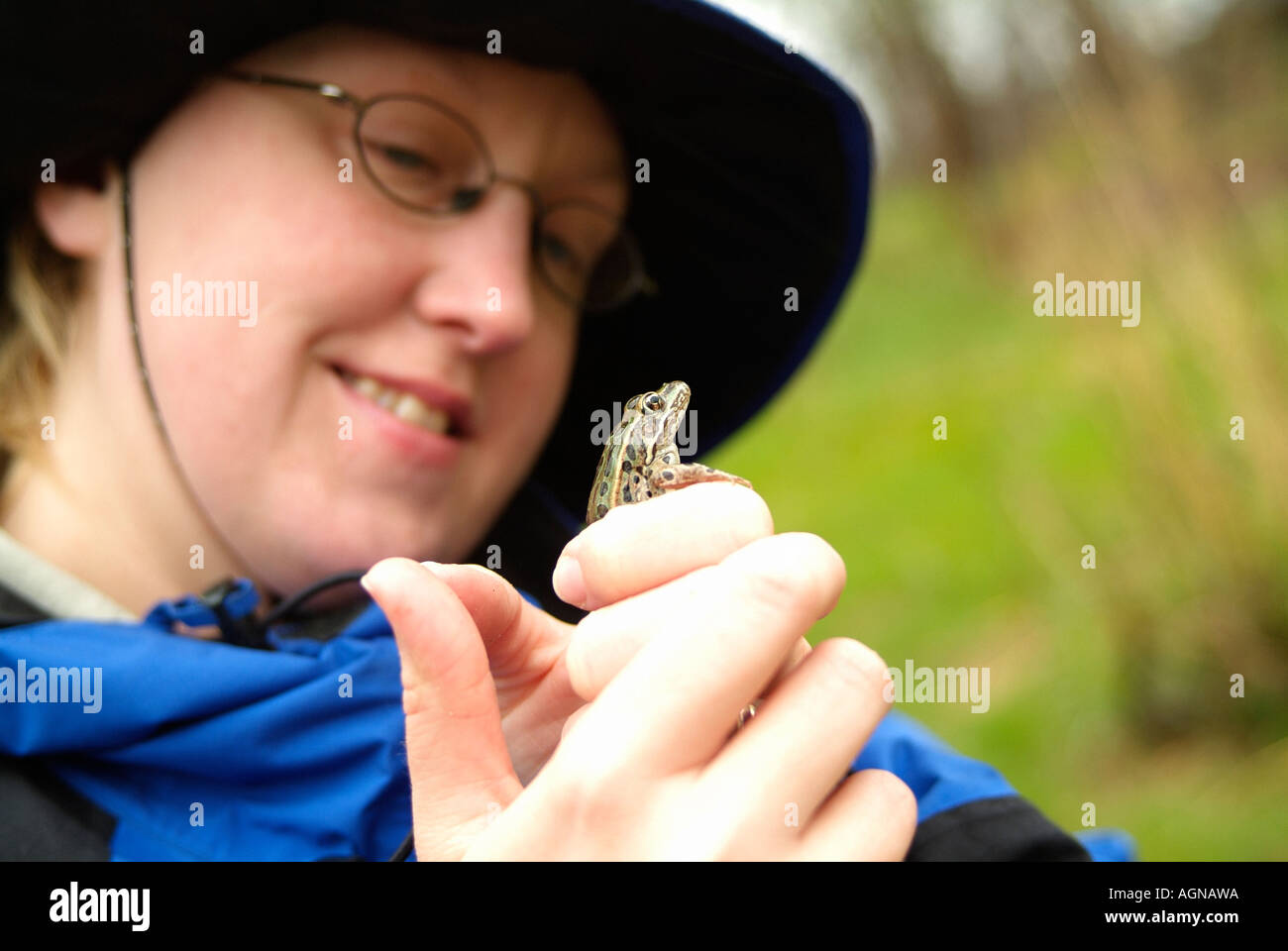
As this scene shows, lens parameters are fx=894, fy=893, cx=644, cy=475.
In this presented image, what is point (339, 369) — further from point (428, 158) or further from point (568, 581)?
point (568, 581)

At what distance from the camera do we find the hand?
2.60 feet

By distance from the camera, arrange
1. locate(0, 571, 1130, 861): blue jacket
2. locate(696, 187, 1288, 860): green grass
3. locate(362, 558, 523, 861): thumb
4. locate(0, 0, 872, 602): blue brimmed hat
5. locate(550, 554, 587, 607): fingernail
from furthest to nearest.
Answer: locate(696, 187, 1288, 860): green grass < locate(0, 0, 872, 602): blue brimmed hat < locate(0, 571, 1130, 861): blue jacket < locate(550, 554, 587, 607): fingernail < locate(362, 558, 523, 861): thumb

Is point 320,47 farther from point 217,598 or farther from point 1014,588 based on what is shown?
point 1014,588

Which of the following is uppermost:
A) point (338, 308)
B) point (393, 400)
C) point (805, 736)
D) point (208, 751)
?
point (338, 308)

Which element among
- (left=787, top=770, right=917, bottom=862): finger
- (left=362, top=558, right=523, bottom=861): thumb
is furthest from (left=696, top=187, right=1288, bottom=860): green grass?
(left=362, top=558, right=523, bottom=861): thumb

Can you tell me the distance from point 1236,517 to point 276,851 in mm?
2895

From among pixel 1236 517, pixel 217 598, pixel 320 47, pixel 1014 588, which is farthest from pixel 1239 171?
pixel 217 598

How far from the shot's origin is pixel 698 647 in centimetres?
81

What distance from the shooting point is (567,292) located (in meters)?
1.47

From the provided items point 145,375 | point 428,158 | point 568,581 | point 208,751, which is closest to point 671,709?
point 568,581

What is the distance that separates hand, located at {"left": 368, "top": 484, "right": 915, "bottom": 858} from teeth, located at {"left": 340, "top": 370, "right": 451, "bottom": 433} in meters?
0.46

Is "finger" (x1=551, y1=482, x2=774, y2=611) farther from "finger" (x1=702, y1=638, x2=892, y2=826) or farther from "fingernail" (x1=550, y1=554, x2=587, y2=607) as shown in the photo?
"finger" (x1=702, y1=638, x2=892, y2=826)

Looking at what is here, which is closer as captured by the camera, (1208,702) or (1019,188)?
(1208,702)

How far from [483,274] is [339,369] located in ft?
0.79
